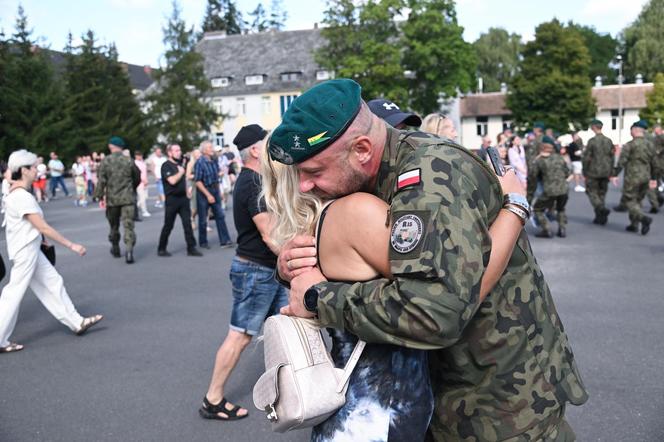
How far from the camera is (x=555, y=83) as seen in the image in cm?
5856

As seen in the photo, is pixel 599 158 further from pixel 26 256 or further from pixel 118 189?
pixel 26 256

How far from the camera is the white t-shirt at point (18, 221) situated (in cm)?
673

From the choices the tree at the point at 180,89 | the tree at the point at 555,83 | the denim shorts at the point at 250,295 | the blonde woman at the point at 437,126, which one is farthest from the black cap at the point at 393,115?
the tree at the point at 555,83

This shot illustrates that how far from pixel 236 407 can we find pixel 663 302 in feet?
16.4

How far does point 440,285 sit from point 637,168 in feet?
42.1

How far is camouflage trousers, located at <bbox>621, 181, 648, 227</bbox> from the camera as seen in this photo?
40.2ft

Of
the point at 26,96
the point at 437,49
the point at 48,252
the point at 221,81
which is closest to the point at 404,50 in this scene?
the point at 437,49

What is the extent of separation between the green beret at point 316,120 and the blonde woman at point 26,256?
5583mm

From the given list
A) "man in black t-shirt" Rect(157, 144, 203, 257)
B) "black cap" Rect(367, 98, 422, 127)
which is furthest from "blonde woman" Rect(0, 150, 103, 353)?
"man in black t-shirt" Rect(157, 144, 203, 257)

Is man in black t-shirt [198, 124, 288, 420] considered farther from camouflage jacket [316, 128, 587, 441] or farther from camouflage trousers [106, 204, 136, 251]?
camouflage trousers [106, 204, 136, 251]

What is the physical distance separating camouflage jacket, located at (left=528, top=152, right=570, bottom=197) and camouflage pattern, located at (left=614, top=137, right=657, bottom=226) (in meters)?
1.28

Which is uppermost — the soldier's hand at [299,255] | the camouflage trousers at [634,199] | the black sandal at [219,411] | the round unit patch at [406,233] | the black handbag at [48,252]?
the round unit patch at [406,233]

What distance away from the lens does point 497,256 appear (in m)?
1.83

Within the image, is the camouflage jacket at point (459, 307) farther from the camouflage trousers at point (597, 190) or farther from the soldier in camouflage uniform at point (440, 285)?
the camouflage trousers at point (597, 190)
